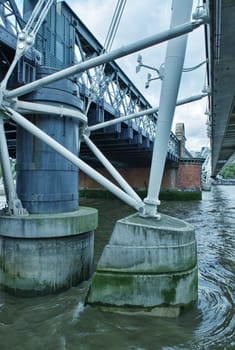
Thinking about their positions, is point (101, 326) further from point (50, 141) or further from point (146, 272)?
point (50, 141)

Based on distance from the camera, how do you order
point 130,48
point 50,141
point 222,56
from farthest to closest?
point 222,56, point 50,141, point 130,48

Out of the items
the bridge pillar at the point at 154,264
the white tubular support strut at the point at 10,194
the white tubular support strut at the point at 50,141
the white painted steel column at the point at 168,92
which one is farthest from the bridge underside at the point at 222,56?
the white tubular support strut at the point at 10,194

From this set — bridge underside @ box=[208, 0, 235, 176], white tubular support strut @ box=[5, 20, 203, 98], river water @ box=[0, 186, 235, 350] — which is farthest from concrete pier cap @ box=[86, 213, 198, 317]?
bridge underside @ box=[208, 0, 235, 176]

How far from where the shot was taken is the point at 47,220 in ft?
18.4

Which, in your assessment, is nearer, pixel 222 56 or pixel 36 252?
pixel 36 252

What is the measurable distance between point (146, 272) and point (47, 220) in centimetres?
190

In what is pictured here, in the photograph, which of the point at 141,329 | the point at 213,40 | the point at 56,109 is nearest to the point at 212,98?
the point at 213,40

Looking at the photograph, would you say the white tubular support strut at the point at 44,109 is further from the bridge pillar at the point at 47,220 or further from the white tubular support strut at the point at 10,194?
the white tubular support strut at the point at 10,194

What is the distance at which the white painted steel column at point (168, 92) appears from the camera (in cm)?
514

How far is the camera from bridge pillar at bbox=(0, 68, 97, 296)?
18.4ft

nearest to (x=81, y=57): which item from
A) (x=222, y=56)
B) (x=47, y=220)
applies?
(x=222, y=56)

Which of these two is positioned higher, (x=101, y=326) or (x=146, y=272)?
(x=146, y=272)

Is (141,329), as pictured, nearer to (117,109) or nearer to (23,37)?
(23,37)

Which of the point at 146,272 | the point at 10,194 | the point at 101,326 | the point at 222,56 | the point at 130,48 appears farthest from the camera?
the point at 222,56
